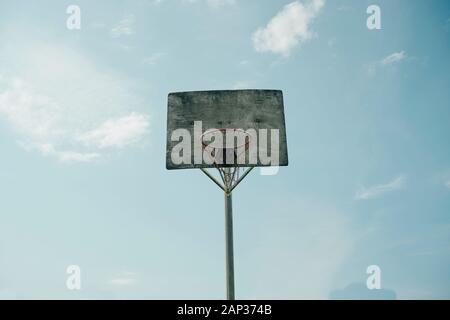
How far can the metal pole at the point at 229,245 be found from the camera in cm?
795

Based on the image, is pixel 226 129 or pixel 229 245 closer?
pixel 229 245

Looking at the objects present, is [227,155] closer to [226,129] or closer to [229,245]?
[226,129]

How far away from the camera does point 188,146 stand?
345 inches

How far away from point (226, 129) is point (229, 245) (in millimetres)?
2416

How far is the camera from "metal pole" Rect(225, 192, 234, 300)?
795 cm

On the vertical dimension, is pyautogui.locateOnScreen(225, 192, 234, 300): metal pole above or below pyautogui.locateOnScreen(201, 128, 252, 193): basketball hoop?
below

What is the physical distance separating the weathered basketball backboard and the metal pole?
0.85 meters

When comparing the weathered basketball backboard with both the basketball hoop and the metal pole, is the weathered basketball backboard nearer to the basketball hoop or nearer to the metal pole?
the basketball hoop

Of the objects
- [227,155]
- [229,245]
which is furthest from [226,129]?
[229,245]

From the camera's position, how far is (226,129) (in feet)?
29.4

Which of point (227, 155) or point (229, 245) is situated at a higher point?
point (227, 155)

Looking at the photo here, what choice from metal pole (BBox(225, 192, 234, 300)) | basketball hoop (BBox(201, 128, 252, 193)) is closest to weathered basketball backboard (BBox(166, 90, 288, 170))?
basketball hoop (BBox(201, 128, 252, 193))

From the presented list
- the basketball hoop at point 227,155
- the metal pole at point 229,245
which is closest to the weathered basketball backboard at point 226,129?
the basketball hoop at point 227,155
